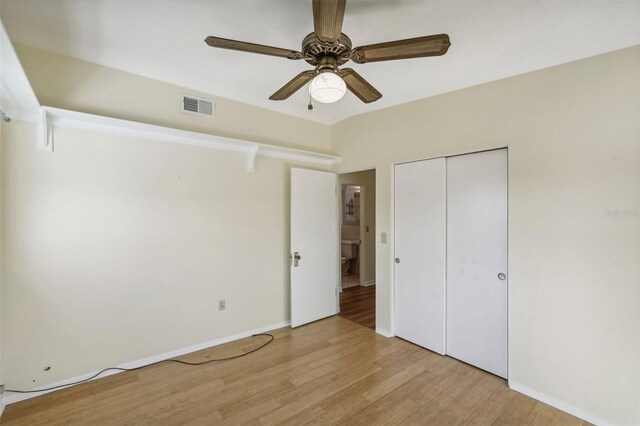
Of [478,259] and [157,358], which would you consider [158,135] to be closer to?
[157,358]

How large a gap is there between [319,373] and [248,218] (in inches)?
72.6

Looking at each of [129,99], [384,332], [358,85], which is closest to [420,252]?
[384,332]

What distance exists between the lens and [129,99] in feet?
8.81

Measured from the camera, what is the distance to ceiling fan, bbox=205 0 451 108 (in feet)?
4.64

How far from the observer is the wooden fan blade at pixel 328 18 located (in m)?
1.26

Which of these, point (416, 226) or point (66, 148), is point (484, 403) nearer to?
point (416, 226)

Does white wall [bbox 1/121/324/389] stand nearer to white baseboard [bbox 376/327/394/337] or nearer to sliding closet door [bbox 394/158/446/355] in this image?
white baseboard [bbox 376/327/394/337]

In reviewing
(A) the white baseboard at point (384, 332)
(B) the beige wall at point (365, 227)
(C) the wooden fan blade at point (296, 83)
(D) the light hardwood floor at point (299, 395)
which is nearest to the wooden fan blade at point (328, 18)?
(C) the wooden fan blade at point (296, 83)

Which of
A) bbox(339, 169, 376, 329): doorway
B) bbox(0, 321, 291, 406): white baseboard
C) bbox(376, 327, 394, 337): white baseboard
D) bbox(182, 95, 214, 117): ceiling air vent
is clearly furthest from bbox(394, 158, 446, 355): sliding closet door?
bbox(182, 95, 214, 117): ceiling air vent

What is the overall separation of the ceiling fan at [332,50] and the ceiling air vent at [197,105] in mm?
1638

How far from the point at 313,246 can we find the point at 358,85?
2.34 metres

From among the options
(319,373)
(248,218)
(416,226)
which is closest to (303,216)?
(248,218)

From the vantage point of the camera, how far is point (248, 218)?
11.3ft

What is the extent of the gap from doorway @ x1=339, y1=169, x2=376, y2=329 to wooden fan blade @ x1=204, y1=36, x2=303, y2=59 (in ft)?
9.36
